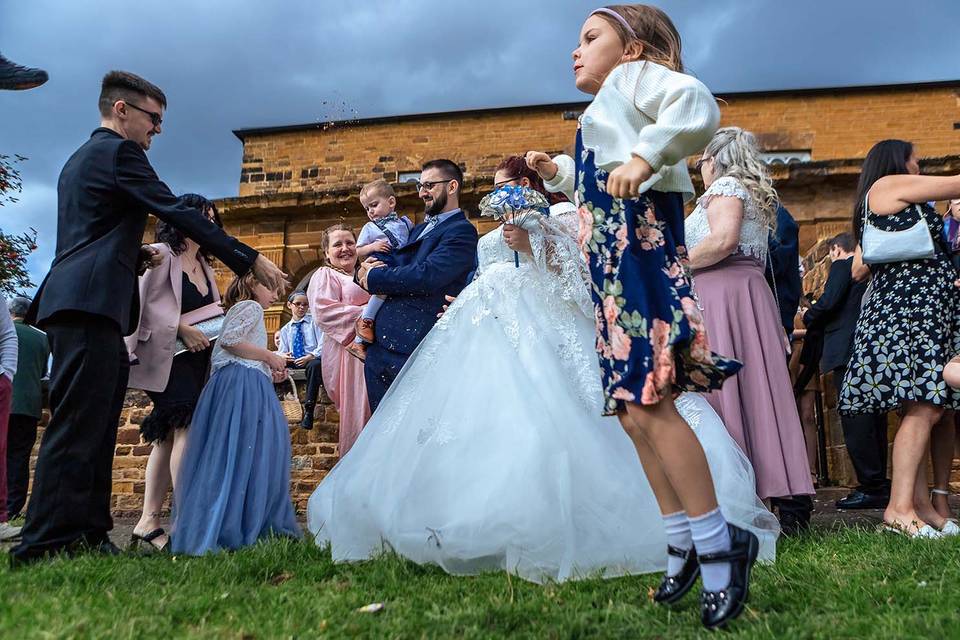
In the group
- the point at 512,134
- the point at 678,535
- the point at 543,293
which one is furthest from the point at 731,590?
the point at 512,134

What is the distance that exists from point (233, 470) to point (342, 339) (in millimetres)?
1430

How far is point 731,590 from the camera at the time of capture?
6.92 feet

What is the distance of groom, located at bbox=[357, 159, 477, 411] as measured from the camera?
4324mm

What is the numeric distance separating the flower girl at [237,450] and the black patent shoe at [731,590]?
2.54 meters

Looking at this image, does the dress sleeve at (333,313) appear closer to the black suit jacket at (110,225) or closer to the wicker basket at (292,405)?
the wicker basket at (292,405)

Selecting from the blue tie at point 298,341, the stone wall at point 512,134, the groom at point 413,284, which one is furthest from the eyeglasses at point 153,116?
the stone wall at point 512,134

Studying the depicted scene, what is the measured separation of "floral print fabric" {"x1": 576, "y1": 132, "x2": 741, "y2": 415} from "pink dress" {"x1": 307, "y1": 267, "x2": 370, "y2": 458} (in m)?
3.15

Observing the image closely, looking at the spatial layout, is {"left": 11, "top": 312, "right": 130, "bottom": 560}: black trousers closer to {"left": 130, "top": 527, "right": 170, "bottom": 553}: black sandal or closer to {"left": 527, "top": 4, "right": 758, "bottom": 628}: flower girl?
{"left": 130, "top": 527, "right": 170, "bottom": 553}: black sandal

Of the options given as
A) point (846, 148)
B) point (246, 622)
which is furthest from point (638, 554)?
point (846, 148)

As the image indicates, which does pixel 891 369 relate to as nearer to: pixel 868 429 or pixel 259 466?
pixel 868 429

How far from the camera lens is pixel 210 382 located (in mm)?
4371

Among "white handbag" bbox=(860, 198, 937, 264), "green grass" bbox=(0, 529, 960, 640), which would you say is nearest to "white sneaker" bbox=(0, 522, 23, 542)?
"green grass" bbox=(0, 529, 960, 640)

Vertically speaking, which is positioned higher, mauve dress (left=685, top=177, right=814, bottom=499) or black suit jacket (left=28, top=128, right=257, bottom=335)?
black suit jacket (left=28, top=128, right=257, bottom=335)

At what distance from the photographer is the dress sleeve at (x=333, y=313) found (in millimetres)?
5371
